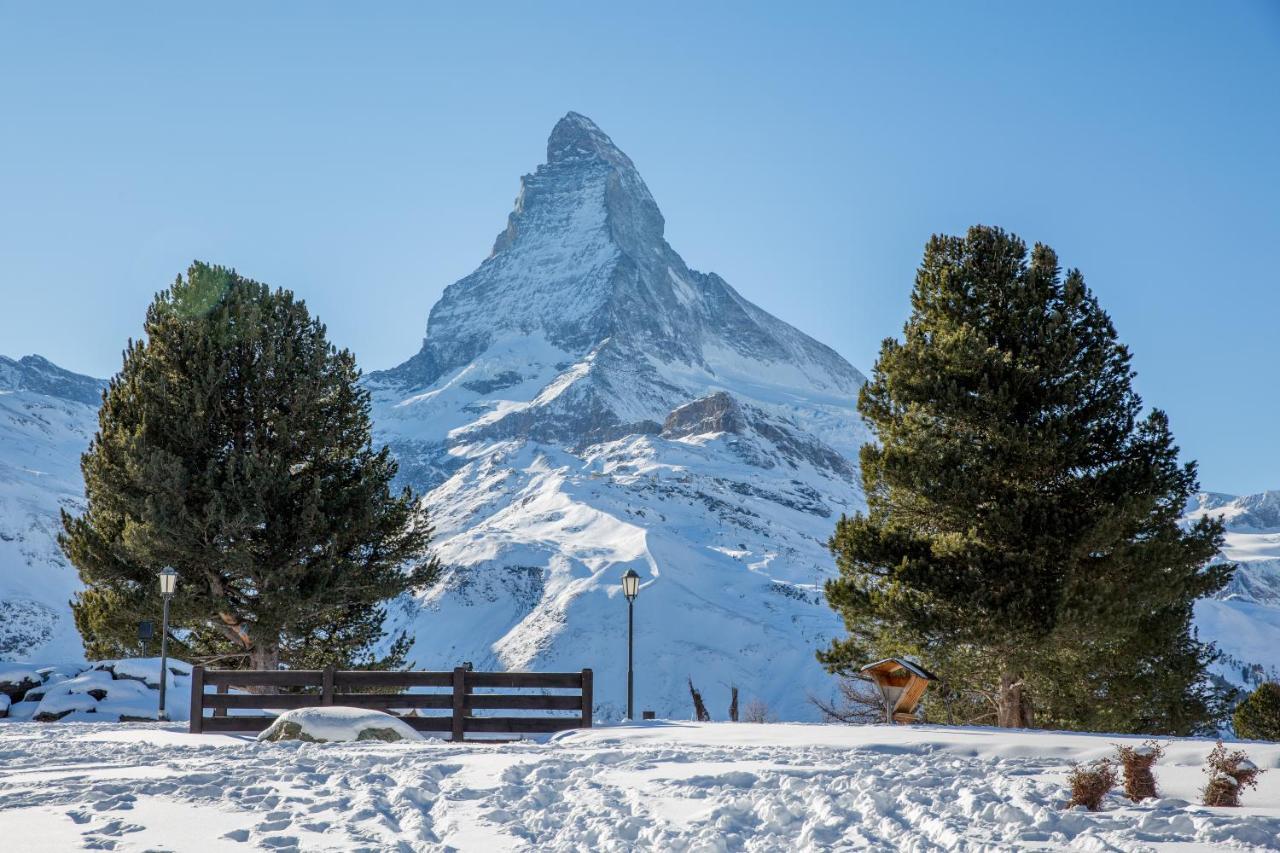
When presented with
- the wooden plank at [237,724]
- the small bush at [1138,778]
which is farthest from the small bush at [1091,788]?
the wooden plank at [237,724]

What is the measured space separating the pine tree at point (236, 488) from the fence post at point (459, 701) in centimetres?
824

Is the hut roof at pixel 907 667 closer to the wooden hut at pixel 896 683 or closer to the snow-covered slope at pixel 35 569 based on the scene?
the wooden hut at pixel 896 683

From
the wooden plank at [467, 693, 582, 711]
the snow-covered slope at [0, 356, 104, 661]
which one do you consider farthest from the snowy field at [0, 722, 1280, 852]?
the snow-covered slope at [0, 356, 104, 661]

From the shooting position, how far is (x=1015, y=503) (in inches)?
741

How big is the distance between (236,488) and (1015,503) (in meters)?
16.2

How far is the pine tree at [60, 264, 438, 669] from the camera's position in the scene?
75.5ft

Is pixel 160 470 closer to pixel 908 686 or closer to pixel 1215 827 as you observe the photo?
pixel 908 686

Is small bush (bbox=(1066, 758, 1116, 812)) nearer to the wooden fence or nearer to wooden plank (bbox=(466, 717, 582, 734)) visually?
the wooden fence

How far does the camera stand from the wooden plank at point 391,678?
1591 centimetres

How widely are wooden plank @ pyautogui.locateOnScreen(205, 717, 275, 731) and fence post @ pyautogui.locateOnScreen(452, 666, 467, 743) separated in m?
3.10

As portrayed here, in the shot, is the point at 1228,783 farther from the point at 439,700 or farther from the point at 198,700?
the point at 198,700

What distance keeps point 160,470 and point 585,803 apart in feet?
57.6

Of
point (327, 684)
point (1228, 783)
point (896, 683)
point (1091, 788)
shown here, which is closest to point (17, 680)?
point (327, 684)

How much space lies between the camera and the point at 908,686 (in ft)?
58.3
